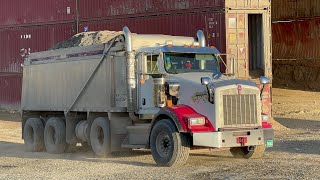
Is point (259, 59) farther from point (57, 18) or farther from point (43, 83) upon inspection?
point (57, 18)

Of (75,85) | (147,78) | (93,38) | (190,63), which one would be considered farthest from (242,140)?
(93,38)

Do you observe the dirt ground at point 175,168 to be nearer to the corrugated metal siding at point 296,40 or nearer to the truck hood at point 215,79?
the truck hood at point 215,79

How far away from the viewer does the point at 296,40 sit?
4003 centimetres

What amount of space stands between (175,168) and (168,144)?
0.57m

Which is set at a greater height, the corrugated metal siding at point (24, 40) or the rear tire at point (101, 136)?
the corrugated metal siding at point (24, 40)

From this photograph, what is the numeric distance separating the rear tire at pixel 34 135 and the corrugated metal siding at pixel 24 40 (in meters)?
12.9

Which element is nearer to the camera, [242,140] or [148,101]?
[242,140]

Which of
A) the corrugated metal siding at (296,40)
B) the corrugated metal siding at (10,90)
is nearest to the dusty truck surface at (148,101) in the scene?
the corrugated metal siding at (10,90)

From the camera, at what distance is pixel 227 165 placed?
13.3 m

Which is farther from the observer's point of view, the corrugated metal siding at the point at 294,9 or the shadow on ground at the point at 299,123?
the corrugated metal siding at the point at 294,9

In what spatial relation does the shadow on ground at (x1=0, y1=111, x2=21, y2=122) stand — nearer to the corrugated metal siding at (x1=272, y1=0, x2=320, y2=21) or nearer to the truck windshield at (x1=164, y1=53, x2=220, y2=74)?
the truck windshield at (x1=164, y1=53, x2=220, y2=74)

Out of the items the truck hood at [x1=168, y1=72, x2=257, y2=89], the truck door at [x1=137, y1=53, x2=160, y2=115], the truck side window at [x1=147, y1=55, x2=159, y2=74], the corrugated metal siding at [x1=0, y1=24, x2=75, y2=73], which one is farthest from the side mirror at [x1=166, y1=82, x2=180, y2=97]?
the corrugated metal siding at [x1=0, y1=24, x2=75, y2=73]

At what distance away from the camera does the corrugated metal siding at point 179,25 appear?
23594 mm

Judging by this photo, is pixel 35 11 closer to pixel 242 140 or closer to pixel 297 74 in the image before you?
pixel 297 74
